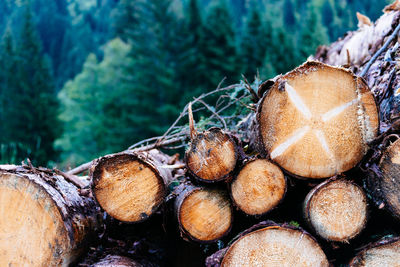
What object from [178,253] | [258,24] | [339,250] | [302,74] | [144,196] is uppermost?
[258,24]

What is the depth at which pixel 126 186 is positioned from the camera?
1914 mm

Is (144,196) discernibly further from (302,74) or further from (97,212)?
(302,74)

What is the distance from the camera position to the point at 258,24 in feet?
59.2

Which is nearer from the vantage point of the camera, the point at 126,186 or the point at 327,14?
the point at 126,186

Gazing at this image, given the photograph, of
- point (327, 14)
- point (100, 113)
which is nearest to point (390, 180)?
point (100, 113)

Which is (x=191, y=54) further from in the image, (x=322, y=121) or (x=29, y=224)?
(x=29, y=224)

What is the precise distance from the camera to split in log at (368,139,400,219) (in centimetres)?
175

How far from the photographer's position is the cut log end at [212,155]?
185 cm

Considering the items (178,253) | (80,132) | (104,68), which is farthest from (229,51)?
(178,253)

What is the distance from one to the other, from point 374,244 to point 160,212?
1.32 meters

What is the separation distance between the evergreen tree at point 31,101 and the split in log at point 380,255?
15.6 meters

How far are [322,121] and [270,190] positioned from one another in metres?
0.49

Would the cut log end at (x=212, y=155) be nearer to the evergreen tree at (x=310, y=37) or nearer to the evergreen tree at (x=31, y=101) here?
the evergreen tree at (x=310, y=37)

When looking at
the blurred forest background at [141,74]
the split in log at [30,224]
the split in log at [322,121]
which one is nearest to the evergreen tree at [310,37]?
the blurred forest background at [141,74]
